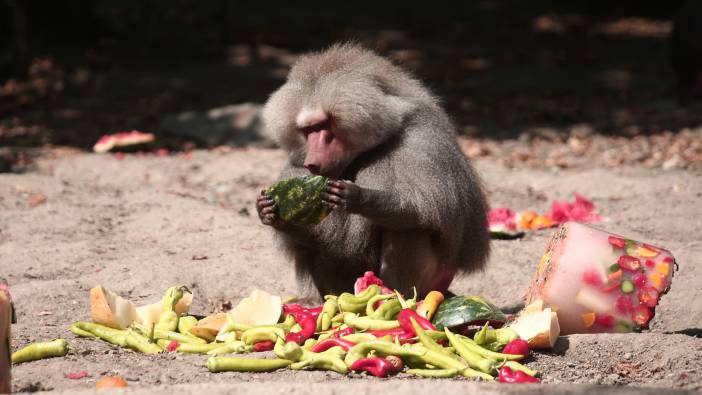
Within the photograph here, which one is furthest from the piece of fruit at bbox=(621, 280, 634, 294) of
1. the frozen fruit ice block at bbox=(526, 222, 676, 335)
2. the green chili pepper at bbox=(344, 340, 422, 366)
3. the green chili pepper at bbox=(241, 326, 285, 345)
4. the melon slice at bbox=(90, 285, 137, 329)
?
the melon slice at bbox=(90, 285, 137, 329)

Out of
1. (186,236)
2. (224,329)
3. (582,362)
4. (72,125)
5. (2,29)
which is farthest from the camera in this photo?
(2,29)

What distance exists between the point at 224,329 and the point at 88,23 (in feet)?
33.9

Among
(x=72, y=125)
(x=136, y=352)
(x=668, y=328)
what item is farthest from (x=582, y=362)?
(x=72, y=125)

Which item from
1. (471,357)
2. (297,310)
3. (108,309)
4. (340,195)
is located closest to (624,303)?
(471,357)

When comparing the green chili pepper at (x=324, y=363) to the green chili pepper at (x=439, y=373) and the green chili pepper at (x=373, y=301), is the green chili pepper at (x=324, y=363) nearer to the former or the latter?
the green chili pepper at (x=439, y=373)

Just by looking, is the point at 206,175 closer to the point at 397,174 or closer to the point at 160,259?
the point at 160,259

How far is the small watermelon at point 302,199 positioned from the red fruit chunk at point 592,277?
1.23m

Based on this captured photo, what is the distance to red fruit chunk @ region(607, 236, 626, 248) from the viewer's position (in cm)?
434

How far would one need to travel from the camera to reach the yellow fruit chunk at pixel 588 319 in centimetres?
438

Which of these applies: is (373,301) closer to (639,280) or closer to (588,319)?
(588,319)

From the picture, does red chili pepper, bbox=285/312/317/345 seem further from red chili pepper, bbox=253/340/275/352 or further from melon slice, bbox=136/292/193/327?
melon slice, bbox=136/292/193/327

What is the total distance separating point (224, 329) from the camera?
4.39 metres

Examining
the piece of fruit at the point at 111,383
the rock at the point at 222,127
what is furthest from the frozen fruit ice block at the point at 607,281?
the rock at the point at 222,127

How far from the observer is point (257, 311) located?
179 inches
